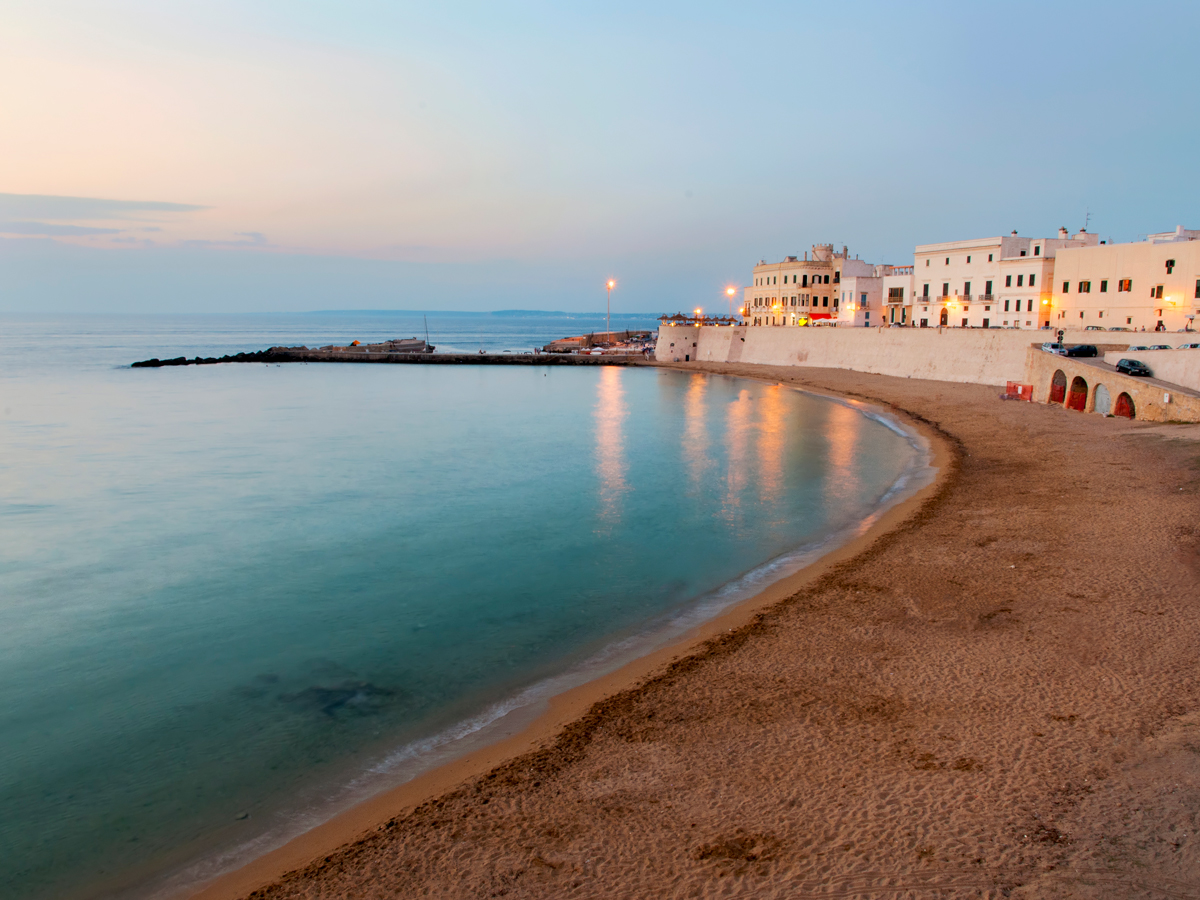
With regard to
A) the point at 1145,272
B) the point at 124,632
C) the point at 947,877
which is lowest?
the point at 124,632

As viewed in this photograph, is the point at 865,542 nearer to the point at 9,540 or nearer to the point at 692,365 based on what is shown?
the point at 9,540

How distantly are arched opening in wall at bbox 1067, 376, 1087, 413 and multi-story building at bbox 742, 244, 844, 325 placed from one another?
3734 cm

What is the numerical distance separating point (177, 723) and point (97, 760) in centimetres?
104

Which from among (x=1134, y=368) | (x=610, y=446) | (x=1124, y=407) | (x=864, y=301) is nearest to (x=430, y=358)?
(x=864, y=301)

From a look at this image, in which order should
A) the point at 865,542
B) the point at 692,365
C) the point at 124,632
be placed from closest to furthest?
1. the point at 124,632
2. the point at 865,542
3. the point at 692,365

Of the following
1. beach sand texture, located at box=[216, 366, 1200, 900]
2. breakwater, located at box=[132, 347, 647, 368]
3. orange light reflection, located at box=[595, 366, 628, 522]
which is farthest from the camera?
breakwater, located at box=[132, 347, 647, 368]

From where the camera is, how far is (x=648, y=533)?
19.6 m

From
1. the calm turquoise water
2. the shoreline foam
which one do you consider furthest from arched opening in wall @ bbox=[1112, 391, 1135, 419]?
the shoreline foam

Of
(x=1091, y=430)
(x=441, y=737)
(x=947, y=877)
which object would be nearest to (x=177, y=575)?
(x=441, y=737)

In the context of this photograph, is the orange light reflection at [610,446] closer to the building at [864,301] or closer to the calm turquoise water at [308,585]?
the calm turquoise water at [308,585]

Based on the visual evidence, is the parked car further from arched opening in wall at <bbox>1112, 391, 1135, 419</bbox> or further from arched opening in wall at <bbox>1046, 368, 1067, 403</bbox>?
arched opening in wall at <bbox>1046, 368, 1067, 403</bbox>

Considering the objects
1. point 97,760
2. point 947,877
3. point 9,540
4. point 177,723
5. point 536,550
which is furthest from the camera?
point 9,540

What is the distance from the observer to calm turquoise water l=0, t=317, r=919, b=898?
873cm

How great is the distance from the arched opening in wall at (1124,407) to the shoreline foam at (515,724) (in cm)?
1721
